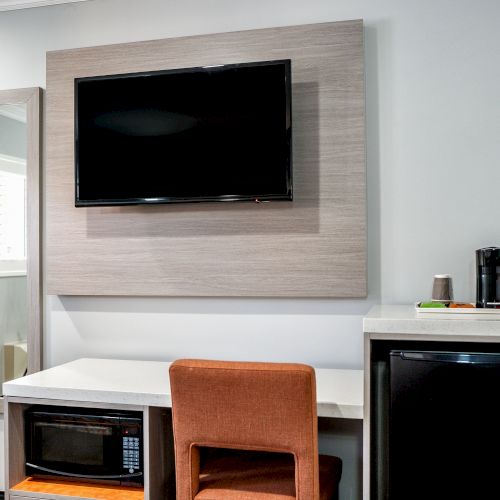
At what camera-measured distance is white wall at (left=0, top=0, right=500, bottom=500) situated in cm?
228

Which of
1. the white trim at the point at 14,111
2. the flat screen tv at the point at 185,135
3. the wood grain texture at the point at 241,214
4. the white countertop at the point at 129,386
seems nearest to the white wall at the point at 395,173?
the wood grain texture at the point at 241,214

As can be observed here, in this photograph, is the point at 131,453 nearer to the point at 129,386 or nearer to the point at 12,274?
the point at 129,386

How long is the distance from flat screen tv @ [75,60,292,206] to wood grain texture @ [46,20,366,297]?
119mm

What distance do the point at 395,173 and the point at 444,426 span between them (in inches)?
40.9

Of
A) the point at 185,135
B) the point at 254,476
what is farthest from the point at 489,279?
the point at 185,135

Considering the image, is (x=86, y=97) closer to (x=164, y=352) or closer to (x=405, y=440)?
(x=164, y=352)

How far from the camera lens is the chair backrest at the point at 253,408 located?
1679mm

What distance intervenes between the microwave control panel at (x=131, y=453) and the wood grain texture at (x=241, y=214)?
675 millimetres

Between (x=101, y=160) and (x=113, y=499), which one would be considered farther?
(x=101, y=160)

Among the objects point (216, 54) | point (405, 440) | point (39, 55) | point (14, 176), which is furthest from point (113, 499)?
point (39, 55)

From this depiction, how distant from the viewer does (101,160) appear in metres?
2.54

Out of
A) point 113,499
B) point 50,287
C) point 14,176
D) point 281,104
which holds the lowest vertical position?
point 113,499

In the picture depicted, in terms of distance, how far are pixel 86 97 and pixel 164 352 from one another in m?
1.16

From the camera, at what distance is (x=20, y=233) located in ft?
9.12
